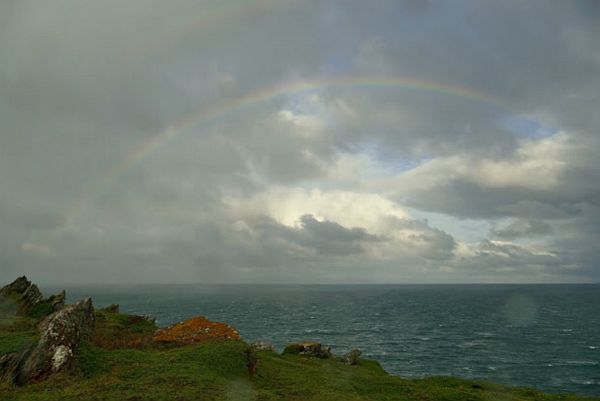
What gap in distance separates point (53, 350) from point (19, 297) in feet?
105

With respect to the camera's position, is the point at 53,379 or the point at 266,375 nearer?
the point at 53,379

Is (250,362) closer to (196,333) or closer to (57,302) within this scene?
(196,333)

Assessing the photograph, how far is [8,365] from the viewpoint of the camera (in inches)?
947

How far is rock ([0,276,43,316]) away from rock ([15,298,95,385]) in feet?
88.4

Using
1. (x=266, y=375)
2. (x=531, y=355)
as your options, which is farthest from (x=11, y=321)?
(x=531, y=355)

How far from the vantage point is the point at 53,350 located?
2462cm

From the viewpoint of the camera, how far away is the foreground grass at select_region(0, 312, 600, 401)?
21719mm

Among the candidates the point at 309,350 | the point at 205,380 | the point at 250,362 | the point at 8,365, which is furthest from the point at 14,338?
the point at 309,350

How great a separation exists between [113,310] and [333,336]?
2184 inches

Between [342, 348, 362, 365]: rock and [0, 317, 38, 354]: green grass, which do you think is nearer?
[0, 317, 38, 354]: green grass

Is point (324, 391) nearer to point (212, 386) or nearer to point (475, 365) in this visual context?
point (212, 386)

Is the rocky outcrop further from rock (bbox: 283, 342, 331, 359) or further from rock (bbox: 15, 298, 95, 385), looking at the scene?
rock (bbox: 283, 342, 331, 359)

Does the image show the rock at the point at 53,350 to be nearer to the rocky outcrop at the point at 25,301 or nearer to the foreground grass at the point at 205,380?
the foreground grass at the point at 205,380

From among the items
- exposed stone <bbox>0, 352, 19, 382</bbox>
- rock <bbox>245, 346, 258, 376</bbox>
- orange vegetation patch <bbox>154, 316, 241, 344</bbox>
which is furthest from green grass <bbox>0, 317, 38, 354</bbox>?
rock <bbox>245, 346, 258, 376</bbox>
